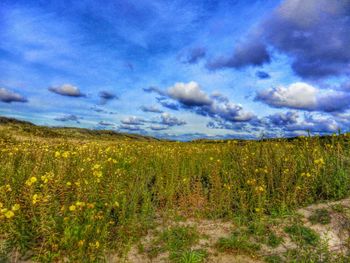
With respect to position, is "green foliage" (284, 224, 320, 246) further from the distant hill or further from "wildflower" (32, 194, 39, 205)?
the distant hill

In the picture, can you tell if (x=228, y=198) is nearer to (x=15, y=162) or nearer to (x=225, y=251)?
(x=225, y=251)

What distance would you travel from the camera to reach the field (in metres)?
4.96

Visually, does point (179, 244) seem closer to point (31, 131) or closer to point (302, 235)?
point (302, 235)

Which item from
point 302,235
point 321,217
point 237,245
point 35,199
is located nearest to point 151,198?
point 237,245

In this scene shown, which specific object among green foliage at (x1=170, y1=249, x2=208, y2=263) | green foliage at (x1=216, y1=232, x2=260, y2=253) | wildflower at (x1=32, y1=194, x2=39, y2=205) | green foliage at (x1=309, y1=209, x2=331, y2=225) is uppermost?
wildflower at (x1=32, y1=194, x2=39, y2=205)

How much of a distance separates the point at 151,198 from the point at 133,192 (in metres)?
0.86

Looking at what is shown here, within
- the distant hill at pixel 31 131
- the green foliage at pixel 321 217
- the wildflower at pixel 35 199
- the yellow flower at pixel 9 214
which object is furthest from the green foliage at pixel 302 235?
the distant hill at pixel 31 131

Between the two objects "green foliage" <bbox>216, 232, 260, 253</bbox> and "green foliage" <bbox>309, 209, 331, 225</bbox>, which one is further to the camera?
"green foliage" <bbox>309, 209, 331, 225</bbox>

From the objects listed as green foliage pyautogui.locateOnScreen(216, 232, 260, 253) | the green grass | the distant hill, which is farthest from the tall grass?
the distant hill

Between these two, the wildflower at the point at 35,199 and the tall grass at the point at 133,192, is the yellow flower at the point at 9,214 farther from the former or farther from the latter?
the wildflower at the point at 35,199

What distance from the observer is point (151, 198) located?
25.7 feet

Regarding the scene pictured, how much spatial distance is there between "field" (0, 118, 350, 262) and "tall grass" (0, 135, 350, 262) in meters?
0.02

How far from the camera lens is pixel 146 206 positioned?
6469mm

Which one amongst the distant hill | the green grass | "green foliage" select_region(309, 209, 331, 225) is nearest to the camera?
the green grass
